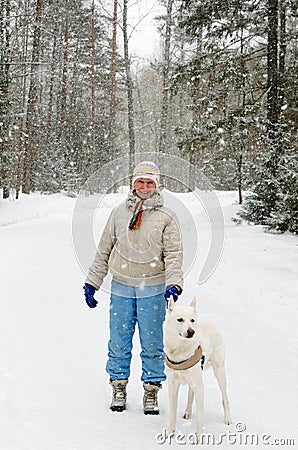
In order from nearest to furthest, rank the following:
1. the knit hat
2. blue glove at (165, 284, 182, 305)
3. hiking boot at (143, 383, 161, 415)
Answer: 1. blue glove at (165, 284, 182, 305)
2. hiking boot at (143, 383, 161, 415)
3. the knit hat

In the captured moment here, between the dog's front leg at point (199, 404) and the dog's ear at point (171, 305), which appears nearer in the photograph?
the dog's front leg at point (199, 404)

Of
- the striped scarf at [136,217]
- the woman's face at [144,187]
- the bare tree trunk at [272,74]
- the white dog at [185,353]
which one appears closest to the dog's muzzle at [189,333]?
the white dog at [185,353]

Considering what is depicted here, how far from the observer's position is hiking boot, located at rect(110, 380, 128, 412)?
4469 millimetres

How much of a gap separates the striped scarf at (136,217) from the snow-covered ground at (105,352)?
139cm

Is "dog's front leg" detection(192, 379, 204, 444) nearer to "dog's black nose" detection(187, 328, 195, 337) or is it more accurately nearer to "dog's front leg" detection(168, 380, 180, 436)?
"dog's front leg" detection(168, 380, 180, 436)

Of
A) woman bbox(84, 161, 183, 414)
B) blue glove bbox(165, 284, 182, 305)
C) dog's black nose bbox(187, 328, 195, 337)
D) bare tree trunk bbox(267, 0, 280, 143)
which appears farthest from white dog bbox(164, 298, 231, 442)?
bare tree trunk bbox(267, 0, 280, 143)

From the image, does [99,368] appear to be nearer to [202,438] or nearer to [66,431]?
[66,431]

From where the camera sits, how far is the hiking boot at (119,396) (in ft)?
14.7

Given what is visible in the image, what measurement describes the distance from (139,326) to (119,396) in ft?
2.22

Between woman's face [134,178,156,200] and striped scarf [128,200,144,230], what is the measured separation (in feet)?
0.30

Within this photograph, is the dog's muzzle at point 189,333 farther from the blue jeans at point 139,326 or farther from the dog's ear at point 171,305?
the blue jeans at point 139,326

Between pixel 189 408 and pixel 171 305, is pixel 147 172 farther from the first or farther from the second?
pixel 189 408

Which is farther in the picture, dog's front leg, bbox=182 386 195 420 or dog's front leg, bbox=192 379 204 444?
dog's front leg, bbox=182 386 195 420

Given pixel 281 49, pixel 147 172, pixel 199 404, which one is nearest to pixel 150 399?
pixel 199 404
